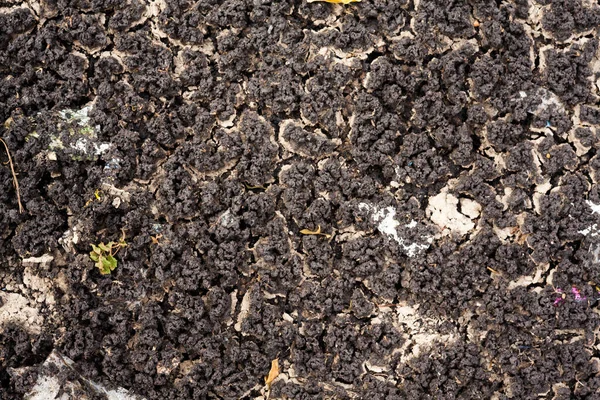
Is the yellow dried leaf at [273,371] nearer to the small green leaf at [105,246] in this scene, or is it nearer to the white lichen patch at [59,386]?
the white lichen patch at [59,386]

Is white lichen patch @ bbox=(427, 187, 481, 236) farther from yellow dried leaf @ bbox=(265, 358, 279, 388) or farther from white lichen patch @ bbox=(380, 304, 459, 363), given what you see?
yellow dried leaf @ bbox=(265, 358, 279, 388)

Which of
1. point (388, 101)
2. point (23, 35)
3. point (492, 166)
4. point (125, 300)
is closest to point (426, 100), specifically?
point (388, 101)

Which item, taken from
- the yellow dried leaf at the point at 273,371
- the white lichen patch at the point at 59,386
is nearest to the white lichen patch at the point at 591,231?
the yellow dried leaf at the point at 273,371

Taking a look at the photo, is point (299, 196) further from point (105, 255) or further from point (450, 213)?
point (105, 255)

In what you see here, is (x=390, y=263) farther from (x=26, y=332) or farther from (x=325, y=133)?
(x=26, y=332)

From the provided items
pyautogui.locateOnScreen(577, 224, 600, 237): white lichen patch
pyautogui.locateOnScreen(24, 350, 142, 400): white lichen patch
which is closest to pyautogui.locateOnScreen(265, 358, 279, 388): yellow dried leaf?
pyautogui.locateOnScreen(24, 350, 142, 400): white lichen patch

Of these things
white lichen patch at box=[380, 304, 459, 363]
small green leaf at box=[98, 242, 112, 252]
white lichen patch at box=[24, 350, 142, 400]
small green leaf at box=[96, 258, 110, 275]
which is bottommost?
white lichen patch at box=[24, 350, 142, 400]
